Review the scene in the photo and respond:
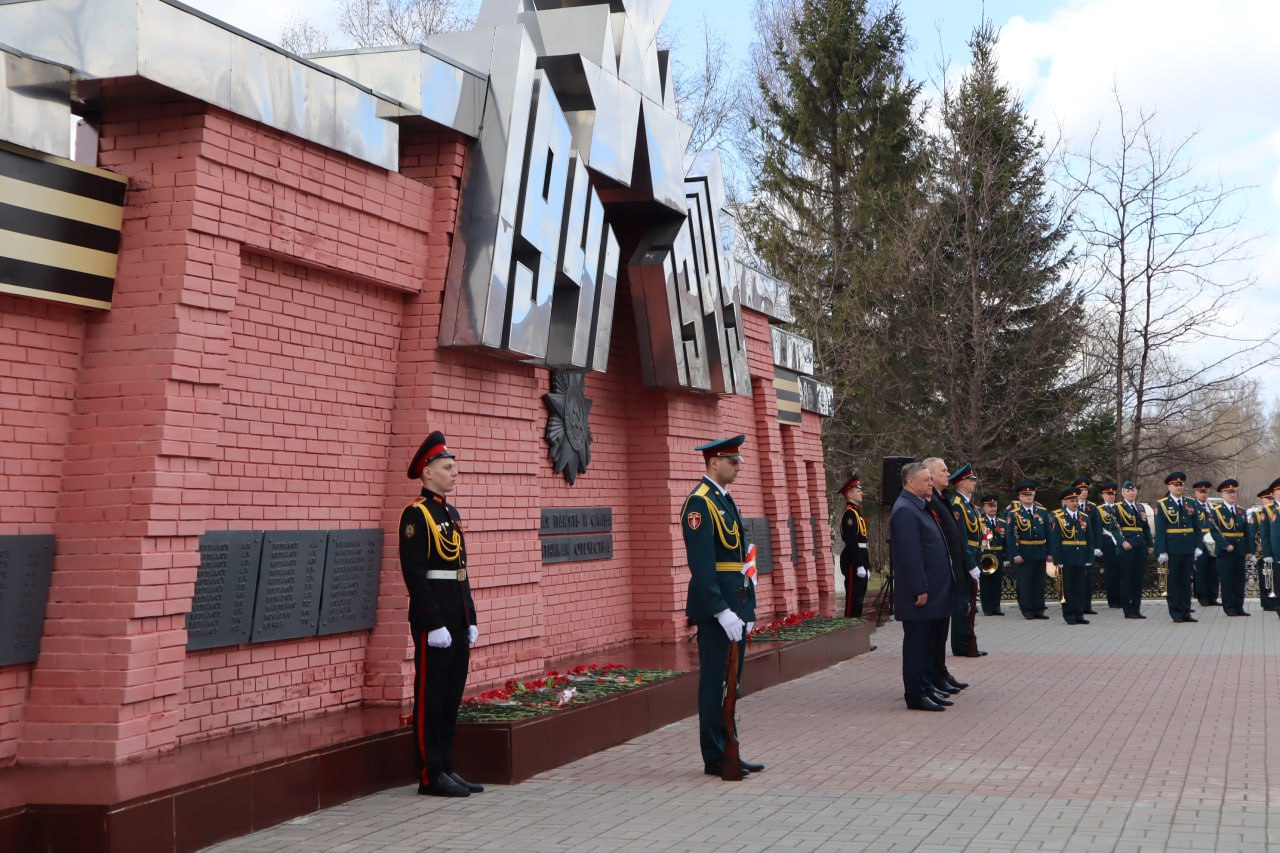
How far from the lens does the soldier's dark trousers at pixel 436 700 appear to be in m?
7.11

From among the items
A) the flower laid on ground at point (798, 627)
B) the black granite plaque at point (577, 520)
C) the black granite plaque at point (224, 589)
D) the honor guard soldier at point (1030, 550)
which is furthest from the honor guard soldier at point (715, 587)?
the honor guard soldier at point (1030, 550)

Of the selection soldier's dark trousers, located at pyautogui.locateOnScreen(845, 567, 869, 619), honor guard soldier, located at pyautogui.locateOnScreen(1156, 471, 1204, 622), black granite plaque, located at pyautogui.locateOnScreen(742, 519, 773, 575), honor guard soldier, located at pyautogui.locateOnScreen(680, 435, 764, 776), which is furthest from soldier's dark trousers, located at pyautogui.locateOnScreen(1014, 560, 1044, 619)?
honor guard soldier, located at pyautogui.locateOnScreen(680, 435, 764, 776)

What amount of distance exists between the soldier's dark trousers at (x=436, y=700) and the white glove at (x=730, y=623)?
4.82 feet

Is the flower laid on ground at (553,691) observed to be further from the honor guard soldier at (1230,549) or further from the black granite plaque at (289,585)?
the honor guard soldier at (1230,549)

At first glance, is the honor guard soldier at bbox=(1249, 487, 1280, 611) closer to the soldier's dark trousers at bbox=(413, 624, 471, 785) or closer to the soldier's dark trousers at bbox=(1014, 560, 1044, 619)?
the soldier's dark trousers at bbox=(1014, 560, 1044, 619)

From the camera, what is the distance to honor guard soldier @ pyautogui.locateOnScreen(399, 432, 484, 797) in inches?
280

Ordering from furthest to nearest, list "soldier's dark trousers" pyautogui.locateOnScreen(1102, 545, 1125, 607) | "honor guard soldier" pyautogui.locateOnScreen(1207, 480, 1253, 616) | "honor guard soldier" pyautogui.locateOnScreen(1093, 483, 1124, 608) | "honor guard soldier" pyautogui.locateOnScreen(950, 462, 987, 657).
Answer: "soldier's dark trousers" pyautogui.locateOnScreen(1102, 545, 1125, 607)
"honor guard soldier" pyautogui.locateOnScreen(1093, 483, 1124, 608)
"honor guard soldier" pyautogui.locateOnScreen(1207, 480, 1253, 616)
"honor guard soldier" pyautogui.locateOnScreen(950, 462, 987, 657)

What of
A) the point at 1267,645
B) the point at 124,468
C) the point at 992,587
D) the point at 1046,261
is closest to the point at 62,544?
the point at 124,468

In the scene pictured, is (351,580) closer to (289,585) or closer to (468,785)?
(289,585)

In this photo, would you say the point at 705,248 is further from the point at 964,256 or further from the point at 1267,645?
the point at 964,256

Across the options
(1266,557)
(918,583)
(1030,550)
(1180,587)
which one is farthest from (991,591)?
(918,583)

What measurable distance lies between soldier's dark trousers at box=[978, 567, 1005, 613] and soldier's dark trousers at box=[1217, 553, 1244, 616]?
3090mm

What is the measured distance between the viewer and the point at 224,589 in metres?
7.14

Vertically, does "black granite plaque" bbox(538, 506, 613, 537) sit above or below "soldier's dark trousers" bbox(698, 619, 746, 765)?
above
